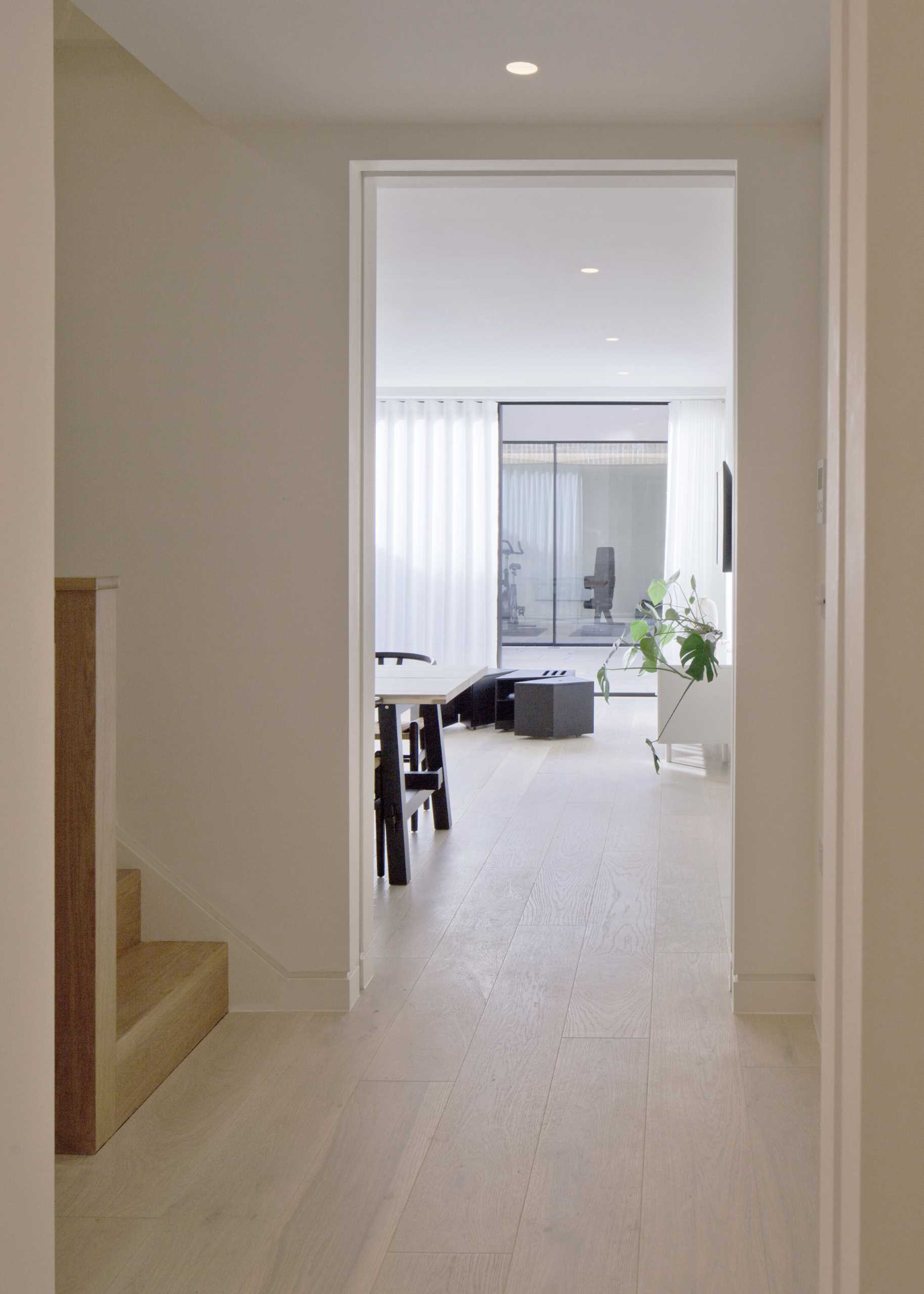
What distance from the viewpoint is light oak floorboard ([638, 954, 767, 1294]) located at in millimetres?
2037

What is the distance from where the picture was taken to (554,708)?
837cm

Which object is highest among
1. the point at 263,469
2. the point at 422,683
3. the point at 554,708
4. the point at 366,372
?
the point at 366,372

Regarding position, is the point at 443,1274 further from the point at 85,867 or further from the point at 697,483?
the point at 697,483

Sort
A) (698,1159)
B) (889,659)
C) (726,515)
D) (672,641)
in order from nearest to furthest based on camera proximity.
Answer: (889,659)
(698,1159)
(726,515)
(672,641)

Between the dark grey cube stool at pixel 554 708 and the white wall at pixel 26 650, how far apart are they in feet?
23.1

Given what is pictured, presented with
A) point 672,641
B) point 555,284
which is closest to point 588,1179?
point 555,284

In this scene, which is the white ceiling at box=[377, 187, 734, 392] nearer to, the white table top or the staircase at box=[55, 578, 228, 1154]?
the white table top

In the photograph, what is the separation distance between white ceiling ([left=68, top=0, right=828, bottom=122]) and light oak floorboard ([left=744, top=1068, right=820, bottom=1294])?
2343mm

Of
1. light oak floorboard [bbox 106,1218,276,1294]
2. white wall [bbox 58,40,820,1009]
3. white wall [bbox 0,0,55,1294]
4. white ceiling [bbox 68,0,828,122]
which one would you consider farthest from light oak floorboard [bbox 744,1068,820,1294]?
white ceiling [bbox 68,0,828,122]

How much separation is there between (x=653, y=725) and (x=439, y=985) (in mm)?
5751

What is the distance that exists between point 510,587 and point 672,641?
1.67 meters

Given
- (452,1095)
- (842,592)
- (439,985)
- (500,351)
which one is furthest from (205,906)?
(500,351)

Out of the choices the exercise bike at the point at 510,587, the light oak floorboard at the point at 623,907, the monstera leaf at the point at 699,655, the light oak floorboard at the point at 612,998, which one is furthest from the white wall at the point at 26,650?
the exercise bike at the point at 510,587

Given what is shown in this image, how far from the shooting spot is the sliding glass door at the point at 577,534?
34.1 ft
